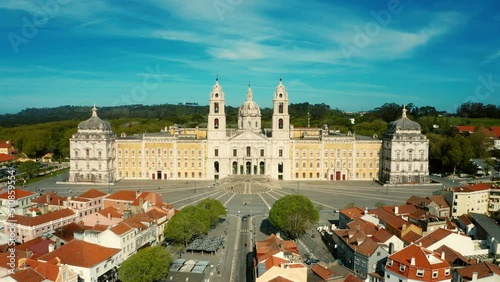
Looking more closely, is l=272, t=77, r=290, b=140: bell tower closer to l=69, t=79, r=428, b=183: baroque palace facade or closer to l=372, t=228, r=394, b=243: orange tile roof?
l=69, t=79, r=428, b=183: baroque palace facade

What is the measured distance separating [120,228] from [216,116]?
142ft

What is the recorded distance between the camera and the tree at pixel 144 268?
27828mm

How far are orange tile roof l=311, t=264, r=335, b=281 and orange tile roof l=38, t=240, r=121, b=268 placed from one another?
1525 centimetres

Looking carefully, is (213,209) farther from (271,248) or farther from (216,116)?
(216,116)

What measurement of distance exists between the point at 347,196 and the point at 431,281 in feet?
110

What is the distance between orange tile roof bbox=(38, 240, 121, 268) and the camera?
2864 cm

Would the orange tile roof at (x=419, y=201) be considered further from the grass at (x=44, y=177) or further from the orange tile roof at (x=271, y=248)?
the grass at (x=44, y=177)

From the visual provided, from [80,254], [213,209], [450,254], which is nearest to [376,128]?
[213,209]

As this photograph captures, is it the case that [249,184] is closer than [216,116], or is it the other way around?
[249,184]

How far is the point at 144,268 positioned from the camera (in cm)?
2794

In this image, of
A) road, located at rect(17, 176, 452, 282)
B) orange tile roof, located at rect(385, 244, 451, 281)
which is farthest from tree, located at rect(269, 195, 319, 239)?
orange tile roof, located at rect(385, 244, 451, 281)

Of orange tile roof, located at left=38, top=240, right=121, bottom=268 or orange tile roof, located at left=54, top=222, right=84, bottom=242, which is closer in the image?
orange tile roof, located at left=38, top=240, right=121, bottom=268

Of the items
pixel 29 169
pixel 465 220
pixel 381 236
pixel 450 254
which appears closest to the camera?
pixel 450 254

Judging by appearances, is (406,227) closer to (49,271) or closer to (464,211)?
(464,211)
